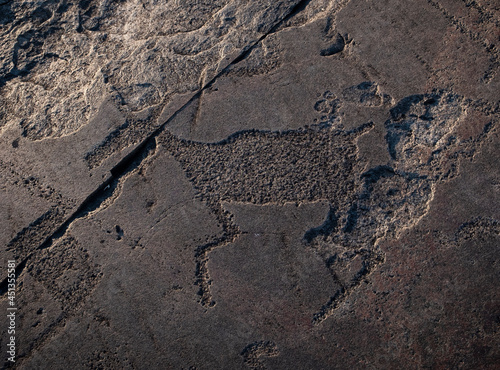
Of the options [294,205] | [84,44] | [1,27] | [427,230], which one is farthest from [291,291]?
[1,27]

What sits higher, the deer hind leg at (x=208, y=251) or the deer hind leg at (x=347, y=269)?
the deer hind leg at (x=208, y=251)

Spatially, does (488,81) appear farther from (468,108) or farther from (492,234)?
(492,234)

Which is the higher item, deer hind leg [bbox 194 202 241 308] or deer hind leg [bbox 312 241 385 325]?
deer hind leg [bbox 194 202 241 308]

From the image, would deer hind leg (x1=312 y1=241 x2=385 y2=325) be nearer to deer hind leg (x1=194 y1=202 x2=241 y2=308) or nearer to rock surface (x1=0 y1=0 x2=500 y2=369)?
rock surface (x1=0 y1=0 x2=500 y2=369)

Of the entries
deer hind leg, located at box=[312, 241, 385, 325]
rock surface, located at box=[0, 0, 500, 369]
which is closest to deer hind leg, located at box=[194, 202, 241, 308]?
rock surface, located at box=[0, 0, 500, 369]

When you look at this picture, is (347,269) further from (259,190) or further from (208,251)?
(208,251)

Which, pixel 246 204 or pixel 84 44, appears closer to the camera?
pixel 246 204

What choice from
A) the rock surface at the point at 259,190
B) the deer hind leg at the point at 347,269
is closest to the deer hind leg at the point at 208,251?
the rock surface at the point at 259,190

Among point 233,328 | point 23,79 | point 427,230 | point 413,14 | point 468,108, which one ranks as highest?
point 23,79

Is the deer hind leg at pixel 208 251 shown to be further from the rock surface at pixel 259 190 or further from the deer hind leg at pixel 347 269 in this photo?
the deer hind leg at pixel 347 269
